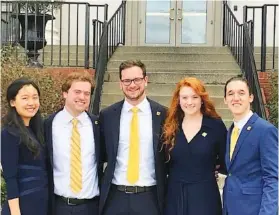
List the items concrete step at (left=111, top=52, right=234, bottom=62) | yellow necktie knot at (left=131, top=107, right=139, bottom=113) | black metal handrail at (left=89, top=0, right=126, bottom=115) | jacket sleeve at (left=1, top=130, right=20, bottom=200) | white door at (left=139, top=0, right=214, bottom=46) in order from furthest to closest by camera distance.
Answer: white door at (left=139, top=0, right=214, bottom=46) → concrete step at (left=111, top=52, right=234, bottom=62) → black metal handrail at (left=89, top=0, right=126, bottom=115) → yellow necktie knot at (left=131, top=107, right=139, bottom=113) → jacket sleeve at (left=1, top=130, right=20, bottom=200)

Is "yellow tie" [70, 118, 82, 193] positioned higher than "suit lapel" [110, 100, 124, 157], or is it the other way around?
"suit lapel" [110, 100, 124, 157]

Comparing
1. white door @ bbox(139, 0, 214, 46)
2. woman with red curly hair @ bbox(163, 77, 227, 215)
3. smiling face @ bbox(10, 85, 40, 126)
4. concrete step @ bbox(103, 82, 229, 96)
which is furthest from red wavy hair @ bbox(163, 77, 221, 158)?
white door @ bbox(139, 0, 214, 46)

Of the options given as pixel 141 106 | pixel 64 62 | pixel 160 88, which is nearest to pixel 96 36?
pixel 64 62

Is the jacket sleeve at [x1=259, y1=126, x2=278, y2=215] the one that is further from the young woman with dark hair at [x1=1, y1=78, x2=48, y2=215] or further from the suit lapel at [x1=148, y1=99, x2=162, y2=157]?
the young woman with dark hair at [x1=1, y1=78, x2=48, y2=215]

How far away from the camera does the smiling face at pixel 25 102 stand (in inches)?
136

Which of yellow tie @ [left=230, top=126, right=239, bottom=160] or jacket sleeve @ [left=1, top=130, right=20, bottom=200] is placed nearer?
jacket sleeve @ [left=1, top=130, right=20, bottom=200]

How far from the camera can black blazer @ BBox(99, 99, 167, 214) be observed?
371 centimetres

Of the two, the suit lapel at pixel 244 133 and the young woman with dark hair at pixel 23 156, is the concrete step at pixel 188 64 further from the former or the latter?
the suit lapel at pixel 244 133

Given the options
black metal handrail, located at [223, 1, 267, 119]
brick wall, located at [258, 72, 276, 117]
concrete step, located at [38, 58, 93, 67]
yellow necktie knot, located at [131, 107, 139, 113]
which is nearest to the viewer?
yellow necktie knot, located at [131, 107, 139, 113]

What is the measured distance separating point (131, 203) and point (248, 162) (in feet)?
2.90

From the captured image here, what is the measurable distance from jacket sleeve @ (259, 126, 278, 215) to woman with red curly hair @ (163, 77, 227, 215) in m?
0.52

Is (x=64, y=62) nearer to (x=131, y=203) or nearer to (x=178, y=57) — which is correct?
→ (x=178, y=57)

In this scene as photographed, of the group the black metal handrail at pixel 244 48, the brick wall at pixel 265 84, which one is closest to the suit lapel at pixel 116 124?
the black metal handrail at pixel 244 48

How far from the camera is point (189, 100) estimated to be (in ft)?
12.1
